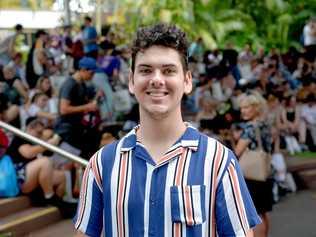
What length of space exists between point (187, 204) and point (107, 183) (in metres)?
0.28

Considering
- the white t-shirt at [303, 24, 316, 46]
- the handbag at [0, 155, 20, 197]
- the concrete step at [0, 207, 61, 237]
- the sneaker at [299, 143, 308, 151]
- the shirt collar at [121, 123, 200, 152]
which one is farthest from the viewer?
the white t-shirt at [303, 24, 316, 46]

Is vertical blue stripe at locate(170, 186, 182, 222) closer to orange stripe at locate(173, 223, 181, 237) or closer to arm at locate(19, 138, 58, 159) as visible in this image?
orange stripe at locate(173, 223, 181, 237)

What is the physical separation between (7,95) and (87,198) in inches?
A: 272

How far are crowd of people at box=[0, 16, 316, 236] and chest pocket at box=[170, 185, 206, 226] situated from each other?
3.48 m

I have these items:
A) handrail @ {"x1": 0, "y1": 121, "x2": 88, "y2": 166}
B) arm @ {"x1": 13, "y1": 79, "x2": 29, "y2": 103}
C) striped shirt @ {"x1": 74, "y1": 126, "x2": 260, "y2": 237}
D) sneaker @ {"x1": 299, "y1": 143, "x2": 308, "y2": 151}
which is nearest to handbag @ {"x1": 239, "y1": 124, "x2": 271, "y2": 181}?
handrail @ {"x1": 0, "y1": 121, "x2": 88, "y2": 166}

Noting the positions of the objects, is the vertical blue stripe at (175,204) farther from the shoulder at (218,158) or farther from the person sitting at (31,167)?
the person sitting at (31,167)

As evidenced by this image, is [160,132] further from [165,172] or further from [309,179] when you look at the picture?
[309,179]

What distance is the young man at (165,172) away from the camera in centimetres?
184

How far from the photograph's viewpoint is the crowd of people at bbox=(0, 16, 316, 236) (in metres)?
6.54

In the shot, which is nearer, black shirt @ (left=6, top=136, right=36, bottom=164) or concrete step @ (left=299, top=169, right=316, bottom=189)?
black shirt @ (left=6, top=136, right=36, bottom=164)

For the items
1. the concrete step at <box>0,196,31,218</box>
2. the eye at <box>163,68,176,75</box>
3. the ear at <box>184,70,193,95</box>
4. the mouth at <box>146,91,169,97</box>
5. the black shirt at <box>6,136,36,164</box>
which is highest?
the eye at <box>163,68,176,75</box>

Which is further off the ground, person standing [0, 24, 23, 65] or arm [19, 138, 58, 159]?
person standing [0, 24, 23, 65]

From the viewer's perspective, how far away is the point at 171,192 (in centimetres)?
184

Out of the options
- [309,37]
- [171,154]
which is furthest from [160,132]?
[309,37]
